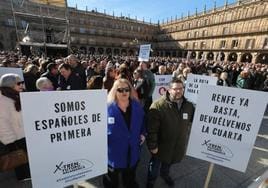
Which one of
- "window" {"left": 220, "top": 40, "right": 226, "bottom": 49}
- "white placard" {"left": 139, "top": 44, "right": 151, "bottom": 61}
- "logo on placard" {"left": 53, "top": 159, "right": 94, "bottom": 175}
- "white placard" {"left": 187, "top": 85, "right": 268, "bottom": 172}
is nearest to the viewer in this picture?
"logo on placard" {"left": 53, "top": 159, "right": 94, "bottom": 175}

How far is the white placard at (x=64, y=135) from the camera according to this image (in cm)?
146

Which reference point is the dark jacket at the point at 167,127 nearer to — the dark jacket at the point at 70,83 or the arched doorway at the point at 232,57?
the dark jacket at the point at 70,83

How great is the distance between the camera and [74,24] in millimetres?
46188

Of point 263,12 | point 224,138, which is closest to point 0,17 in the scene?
point 224,138

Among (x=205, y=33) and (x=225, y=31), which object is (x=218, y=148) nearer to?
(x=225, y=31)

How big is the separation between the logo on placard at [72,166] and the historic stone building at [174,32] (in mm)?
15470

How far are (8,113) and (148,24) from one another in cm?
6506

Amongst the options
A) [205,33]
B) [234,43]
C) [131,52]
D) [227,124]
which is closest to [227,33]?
[234,43]

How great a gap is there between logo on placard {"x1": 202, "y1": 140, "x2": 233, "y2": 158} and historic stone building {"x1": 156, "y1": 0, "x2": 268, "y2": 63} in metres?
37.4

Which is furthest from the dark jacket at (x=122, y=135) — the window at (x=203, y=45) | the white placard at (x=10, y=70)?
the window at (x=203, y=45)

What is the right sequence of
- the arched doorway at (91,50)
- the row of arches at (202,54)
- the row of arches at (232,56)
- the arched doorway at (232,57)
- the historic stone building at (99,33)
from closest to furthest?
the row of arches at (232,56) < the row of arches at (202,54) < the historic stone building at (99,33) < the arched doorway at (232,57) < the arched doorway at (91,50)

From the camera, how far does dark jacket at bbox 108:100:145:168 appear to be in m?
2.10

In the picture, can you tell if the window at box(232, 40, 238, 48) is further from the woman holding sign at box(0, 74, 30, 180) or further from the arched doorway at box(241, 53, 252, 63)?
the woman holding sign at box(0, 74, 30, 180)

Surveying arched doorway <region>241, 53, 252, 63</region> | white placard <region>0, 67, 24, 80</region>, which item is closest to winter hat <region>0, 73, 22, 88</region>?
white placard <region>0, 67, 24, 80</region>
